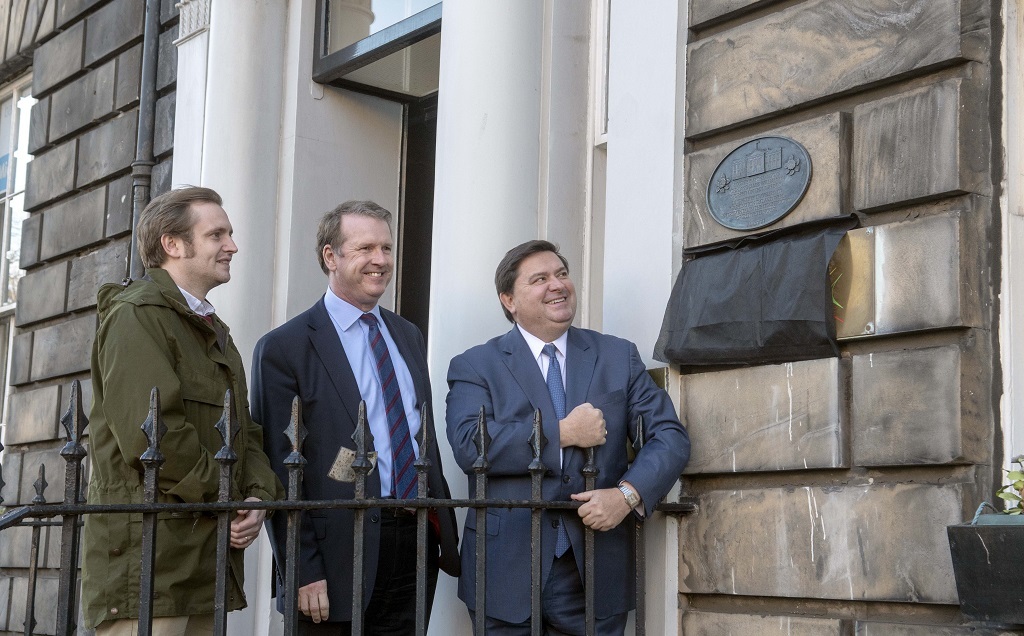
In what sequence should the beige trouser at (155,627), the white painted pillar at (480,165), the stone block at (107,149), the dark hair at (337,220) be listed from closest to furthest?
1. the beige trouser at (155,627)
2. the dark hair at (337,220)
3. the white painted pillar at (480,165)
4. the stone block at (107,149)

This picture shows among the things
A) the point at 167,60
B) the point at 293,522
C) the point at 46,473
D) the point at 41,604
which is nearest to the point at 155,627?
the point at 293,522

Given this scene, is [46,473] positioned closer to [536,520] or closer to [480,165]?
[480,165]

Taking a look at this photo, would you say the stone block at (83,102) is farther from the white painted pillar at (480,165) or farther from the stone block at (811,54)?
the stone block at (811,54)

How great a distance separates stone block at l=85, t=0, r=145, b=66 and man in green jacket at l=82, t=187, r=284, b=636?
17.1 feet

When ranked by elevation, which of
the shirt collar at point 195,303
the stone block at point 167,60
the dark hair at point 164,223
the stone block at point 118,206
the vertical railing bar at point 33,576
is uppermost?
the stone block at point 167,60

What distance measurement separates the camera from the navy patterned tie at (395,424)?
13.5ft

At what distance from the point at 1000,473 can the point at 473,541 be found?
167 centimetres

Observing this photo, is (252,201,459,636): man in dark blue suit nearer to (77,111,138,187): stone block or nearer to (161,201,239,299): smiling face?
(161,201,239,299): smiling face

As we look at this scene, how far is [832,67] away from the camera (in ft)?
13.0

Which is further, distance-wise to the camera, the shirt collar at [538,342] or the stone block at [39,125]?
the stone block at [39,125]

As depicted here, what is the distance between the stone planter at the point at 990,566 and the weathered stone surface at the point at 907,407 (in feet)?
1.09

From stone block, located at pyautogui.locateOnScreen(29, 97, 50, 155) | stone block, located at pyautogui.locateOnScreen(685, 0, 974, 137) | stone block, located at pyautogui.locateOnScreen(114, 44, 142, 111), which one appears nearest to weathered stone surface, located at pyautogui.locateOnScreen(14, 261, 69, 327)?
stone block, located at pyautogui.locateOnScreen(29, 97, 50, 155)

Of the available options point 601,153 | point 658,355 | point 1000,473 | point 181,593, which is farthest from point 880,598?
point 601,153

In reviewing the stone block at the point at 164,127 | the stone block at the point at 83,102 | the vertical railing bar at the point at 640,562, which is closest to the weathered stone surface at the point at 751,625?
the vertical railing bar at the point at 640,562
